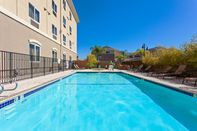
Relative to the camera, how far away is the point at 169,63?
587 inches

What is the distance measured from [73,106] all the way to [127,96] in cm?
290

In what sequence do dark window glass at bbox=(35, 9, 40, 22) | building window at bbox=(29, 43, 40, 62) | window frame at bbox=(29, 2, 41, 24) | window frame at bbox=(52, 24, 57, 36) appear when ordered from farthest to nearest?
window frame at bbox=(52, 24, 57, 36)
dark window glass at bbox=(35, 9, 40, 22)
window frame at bbox=(29, 2, 41, 24)
building window at bbox=(29, 43, 40, 62)

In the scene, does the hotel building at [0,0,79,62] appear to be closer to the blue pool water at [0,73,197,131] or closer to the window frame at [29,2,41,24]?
the window frame at [29,2,41,24]

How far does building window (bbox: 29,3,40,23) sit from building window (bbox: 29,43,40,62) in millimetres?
2288

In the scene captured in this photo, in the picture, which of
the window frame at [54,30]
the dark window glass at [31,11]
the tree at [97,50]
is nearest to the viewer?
the dark window glass at [31,11]

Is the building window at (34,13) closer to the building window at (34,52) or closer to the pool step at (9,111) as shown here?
the building window at (34,52)

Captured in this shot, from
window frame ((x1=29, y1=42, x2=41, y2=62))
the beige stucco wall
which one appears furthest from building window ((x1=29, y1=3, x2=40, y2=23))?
window frame ((x1=29, y1=42, x2=41, y2=62))

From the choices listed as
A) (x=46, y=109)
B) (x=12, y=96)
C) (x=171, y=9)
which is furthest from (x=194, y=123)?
(x=171, y=9)

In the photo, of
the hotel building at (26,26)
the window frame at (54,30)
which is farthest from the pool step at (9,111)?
the window frame at (54,30)

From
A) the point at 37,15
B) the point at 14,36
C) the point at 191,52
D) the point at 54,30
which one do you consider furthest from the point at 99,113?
the point at 54,30

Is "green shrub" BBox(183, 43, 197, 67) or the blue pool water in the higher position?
"green shrub" BBox(183, 43, 197, 67)

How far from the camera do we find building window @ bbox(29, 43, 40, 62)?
38.5ft

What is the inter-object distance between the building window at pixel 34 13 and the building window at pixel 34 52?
2288mm

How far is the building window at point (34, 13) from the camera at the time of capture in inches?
472
